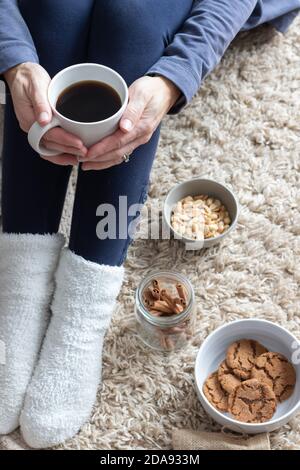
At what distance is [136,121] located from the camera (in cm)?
96

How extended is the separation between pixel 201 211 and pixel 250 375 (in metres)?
0.32

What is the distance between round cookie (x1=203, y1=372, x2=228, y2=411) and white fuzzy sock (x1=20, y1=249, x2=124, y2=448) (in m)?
0.19

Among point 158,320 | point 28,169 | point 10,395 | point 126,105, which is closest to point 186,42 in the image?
point 126,105

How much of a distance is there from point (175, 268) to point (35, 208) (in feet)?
0.95

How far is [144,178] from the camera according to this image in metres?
1.15

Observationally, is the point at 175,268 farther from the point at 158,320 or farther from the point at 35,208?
the point at 35,208

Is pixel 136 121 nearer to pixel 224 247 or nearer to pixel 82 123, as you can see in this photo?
pixel 82 123

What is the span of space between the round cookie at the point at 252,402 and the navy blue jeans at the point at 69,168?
0.29m

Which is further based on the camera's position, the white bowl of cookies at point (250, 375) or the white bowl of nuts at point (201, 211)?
the white bowl of nuts at point (201, 211)

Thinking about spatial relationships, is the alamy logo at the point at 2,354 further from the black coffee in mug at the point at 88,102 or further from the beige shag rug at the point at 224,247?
the black coffee in mug at the point at 88,102

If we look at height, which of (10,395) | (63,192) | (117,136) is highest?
(117,136)

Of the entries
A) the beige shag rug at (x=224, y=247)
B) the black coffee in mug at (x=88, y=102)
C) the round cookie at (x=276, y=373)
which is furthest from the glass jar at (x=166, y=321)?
the black coffee in mug at (x=88, y=102)

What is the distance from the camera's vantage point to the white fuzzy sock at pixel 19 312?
3.75ft

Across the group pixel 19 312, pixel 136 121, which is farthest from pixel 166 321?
pixel 136 121
